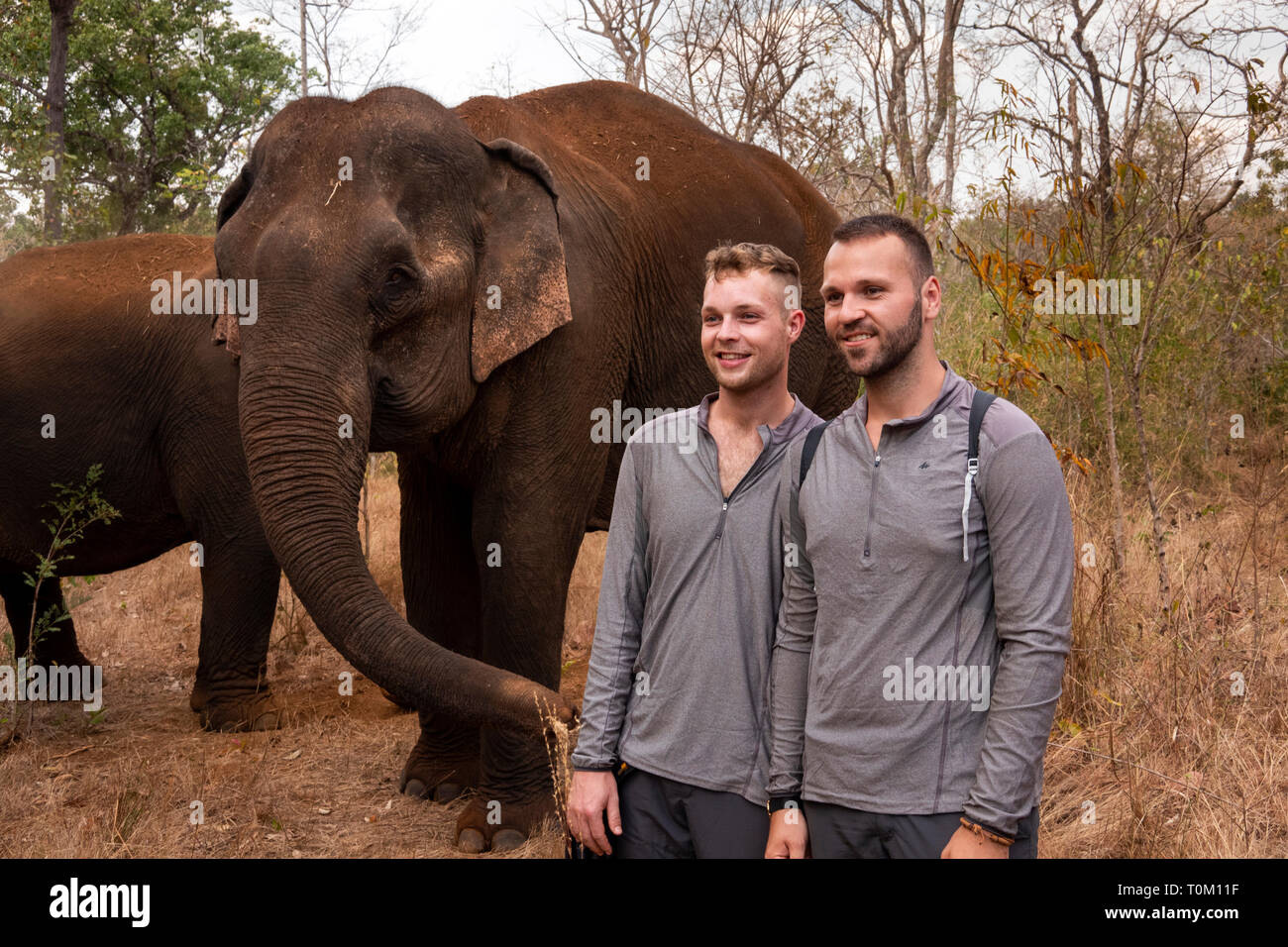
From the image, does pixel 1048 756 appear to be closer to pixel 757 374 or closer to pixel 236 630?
pixel 757 374

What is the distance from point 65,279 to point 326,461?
4.15m

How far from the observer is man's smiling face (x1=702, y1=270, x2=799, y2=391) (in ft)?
11.0

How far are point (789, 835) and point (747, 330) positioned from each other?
4.25 feet

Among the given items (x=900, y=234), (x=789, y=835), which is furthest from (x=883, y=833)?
(x=900, y=234)

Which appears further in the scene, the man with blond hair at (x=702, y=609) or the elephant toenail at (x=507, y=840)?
the elephant toenail at (x=507, y=840)

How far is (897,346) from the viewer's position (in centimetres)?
307

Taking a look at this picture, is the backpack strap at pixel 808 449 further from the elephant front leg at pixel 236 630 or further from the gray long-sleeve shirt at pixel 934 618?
the elephant front leg at pixel 236 630

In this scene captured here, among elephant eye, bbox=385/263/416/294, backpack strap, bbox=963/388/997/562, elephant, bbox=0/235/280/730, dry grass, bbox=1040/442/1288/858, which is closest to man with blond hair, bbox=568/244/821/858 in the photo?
backpack strap, bbox=963/388/997/562

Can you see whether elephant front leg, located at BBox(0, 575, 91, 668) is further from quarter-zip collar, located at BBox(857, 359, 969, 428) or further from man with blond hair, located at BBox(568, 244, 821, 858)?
quarter-zip collar, located at BBox(857, 359, 969, 428)

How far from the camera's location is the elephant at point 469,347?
4.65 m

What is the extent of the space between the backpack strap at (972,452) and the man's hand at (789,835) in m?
0.76

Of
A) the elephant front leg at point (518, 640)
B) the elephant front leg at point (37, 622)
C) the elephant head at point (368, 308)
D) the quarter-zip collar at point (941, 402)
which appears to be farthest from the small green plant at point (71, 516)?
the quarter-zip collar at point (941, 402)

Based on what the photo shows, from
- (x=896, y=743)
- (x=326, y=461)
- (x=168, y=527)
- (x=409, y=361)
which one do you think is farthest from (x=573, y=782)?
(x=168, y=527)

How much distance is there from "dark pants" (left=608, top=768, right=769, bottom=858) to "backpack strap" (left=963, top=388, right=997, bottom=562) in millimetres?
905
